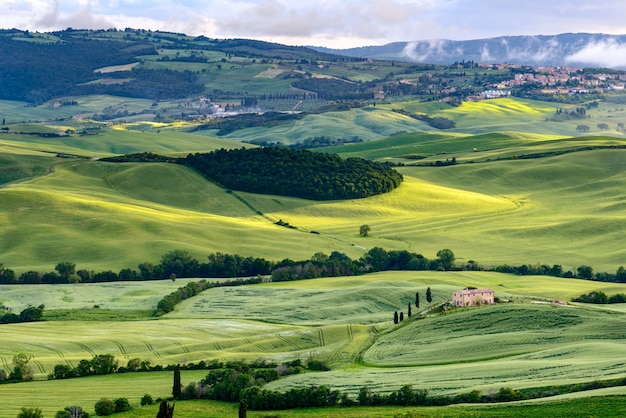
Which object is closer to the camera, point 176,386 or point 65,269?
point 176,386

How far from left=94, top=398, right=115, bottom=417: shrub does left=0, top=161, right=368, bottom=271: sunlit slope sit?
63.7m

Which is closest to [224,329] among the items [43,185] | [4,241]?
[4,241]

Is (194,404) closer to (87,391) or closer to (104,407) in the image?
(104,407)

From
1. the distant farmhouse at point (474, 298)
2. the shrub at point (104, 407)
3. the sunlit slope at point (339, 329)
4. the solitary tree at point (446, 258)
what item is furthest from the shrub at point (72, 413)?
the solitary tree at point (446, 258)

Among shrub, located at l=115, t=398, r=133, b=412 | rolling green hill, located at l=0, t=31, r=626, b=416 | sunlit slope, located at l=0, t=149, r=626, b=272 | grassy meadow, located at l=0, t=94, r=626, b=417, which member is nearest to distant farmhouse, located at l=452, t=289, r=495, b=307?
rolling green hill, located at l=0, t=31, r=626, b=416

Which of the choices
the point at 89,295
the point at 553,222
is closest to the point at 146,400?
the point at 89,295

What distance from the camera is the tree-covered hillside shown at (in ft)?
583

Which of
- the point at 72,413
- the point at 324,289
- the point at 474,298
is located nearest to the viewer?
the point at 72,413

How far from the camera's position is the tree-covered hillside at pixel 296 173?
17762 centimetres

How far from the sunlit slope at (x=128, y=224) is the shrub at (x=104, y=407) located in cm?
6375

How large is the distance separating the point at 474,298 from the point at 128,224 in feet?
201

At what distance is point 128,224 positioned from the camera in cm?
14525

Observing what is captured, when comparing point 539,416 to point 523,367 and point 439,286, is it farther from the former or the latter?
point 439,286

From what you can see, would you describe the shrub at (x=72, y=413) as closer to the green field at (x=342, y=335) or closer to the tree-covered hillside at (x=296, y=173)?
the green field at (x=342, y=335)
